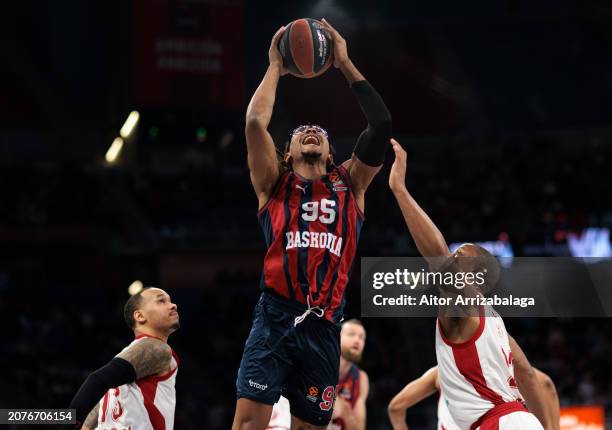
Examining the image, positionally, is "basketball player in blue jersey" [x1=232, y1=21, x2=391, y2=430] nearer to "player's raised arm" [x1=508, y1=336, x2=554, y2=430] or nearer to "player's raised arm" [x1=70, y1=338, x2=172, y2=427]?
"player's raised arm" [x1=70, y1=338, x2=172, y2=427]

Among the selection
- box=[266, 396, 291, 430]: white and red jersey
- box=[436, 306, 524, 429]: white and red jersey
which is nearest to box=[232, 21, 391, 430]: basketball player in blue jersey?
box=[436, 306, 524, 429]: white and red jersey

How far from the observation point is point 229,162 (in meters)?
21.8

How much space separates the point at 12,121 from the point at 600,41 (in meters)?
15.8

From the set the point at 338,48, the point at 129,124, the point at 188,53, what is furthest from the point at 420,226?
the point at 129,124

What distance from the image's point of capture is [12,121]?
21.7 meters

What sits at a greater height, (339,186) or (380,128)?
(380,128)

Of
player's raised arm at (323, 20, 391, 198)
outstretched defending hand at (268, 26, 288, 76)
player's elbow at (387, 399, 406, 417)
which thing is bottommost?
player's elbow at (387, 399, 406, 417)

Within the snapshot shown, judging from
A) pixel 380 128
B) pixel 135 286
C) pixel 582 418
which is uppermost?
pixel 135 286

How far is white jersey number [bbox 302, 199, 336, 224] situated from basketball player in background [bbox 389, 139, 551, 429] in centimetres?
34

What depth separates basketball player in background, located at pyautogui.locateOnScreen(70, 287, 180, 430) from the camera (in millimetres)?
4418

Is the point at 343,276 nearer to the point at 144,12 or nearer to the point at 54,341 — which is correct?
the point at 54,341

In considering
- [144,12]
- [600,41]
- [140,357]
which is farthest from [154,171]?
[140,357]

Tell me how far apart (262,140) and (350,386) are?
126 inches

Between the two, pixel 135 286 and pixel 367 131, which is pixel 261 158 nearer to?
pixel 367 131
